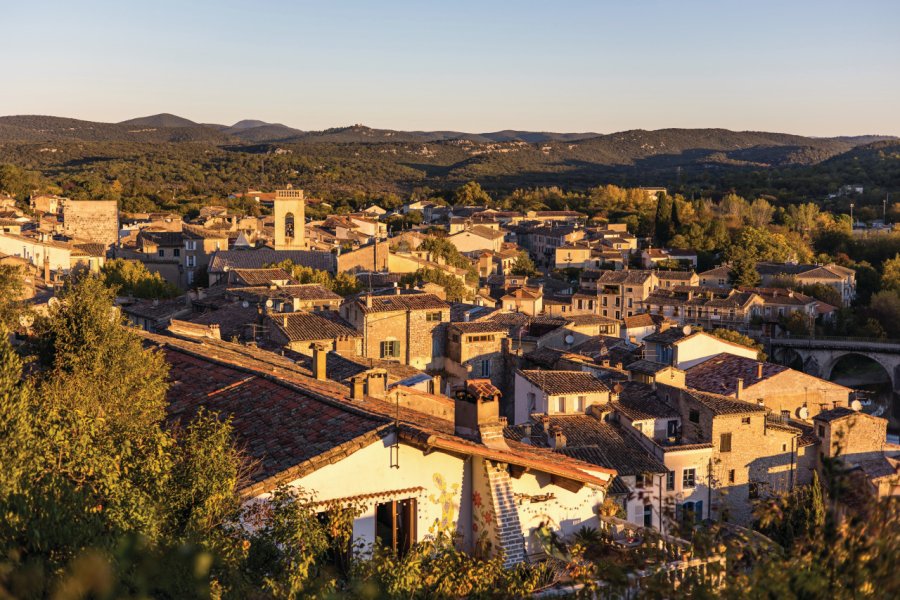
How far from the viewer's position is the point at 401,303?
2728cm

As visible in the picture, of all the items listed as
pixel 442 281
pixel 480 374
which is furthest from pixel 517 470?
pixel 442 281

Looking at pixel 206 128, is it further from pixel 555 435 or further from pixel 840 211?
pixel 555 435

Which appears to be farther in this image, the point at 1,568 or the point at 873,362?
the point at 873,362

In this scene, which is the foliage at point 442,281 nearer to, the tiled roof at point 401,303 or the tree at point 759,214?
the tiled roof at point 401,303

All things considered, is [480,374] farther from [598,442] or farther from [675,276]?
[675,276]

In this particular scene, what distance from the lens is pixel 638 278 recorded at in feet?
178

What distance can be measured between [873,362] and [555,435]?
4112 centimetres

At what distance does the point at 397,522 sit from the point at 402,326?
2003 centimetres

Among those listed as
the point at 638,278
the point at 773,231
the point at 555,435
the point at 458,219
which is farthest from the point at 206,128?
the point at 555,435

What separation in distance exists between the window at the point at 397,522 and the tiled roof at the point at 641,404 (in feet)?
46.2

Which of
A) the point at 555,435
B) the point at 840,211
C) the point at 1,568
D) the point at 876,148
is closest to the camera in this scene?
the point at 1,568

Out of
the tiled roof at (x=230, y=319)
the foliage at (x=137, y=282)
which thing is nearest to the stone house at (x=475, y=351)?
the tiled roof at (x=230, y=319)

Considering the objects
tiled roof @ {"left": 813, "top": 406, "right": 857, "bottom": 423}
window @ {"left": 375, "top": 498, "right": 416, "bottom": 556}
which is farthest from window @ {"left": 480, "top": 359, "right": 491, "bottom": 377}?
window @ {"left": 375, "top": 498, "right": 416, "bottom": 556}

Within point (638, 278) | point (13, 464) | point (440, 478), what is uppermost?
point (13, 464)
